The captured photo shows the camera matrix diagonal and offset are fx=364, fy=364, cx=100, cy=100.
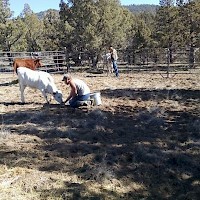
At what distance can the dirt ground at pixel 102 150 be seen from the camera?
528 cm

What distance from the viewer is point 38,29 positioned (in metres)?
36.1

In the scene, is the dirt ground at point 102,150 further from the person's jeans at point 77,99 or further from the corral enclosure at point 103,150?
the person's jeans at point 77,99

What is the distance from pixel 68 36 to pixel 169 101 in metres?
16.3

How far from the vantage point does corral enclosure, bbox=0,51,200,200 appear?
529 centimetres

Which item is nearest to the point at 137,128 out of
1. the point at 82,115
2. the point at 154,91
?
the point at 82,115

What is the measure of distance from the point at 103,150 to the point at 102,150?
0.06 feet

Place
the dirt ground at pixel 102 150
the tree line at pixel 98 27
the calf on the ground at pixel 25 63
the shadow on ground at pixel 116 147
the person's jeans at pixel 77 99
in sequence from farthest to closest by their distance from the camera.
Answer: the tree line at pixel 98 27, the calf on the ground at pixel 25 63, the person's jeans at pixel 77 99, the shadow on ground at pixel 116 147, the dirt ground at pixel 102 150

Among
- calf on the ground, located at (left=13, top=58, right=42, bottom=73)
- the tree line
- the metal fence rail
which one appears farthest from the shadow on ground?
the tree line

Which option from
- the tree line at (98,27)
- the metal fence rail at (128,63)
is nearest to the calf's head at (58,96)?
the metal fence rail at (128,63)

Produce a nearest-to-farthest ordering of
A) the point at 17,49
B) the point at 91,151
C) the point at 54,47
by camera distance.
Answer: the point at 91,151 < the point at 54,47 < the point at 17,49

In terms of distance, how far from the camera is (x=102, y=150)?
6.66m

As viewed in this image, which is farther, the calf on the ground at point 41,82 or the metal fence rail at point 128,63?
the metal fence rail at point 128,63

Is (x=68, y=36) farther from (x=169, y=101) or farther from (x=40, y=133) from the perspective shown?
(x=40, y=133)

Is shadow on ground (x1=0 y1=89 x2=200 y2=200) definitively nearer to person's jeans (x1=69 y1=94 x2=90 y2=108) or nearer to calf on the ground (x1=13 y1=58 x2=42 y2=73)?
person's jeans (x1=69 y1=94 x2=90 y2=108)
